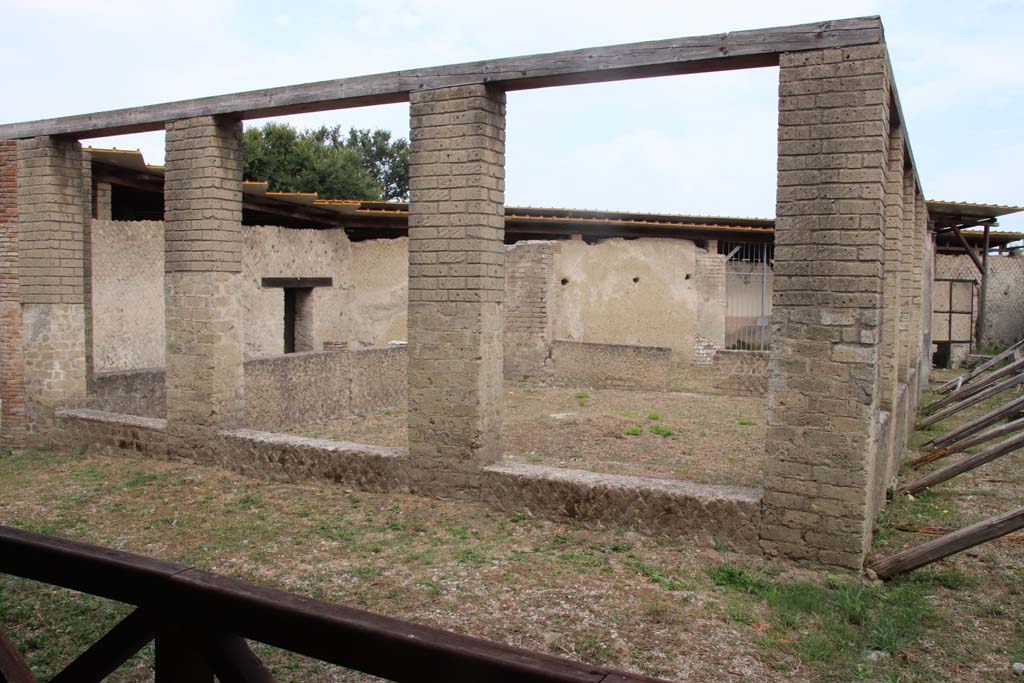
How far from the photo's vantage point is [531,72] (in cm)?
641

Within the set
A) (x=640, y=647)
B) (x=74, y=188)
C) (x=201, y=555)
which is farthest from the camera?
(x=74, y=188)

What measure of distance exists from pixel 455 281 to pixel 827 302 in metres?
2.85

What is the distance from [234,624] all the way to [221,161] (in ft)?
23.4

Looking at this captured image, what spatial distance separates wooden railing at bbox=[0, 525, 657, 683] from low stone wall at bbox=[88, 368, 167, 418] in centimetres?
837

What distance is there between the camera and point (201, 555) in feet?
19.0

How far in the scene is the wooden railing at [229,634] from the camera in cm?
141

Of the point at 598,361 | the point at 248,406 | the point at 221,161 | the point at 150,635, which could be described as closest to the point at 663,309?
the point at 598,361

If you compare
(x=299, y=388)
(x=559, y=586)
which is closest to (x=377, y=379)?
(x=299, y=388)

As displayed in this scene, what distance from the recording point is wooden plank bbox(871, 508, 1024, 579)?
15.8 ft

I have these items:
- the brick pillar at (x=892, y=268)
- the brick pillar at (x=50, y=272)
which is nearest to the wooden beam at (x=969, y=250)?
the brick pillar at (x=892, y=268)

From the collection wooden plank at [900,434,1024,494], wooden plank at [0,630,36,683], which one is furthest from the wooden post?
wooden plank at [900,434,1024,494]

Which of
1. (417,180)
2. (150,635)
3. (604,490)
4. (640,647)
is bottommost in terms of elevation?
(640,647)

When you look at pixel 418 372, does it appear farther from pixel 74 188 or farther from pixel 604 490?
pixel 74 188

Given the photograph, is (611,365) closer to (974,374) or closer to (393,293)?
(393,293)
